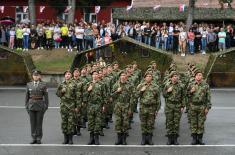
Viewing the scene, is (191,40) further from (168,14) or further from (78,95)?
(78,95)

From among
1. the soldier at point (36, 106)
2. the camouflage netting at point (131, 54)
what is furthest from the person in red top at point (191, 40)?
the soldier at point (36, 106)

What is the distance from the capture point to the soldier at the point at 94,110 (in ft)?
57.4

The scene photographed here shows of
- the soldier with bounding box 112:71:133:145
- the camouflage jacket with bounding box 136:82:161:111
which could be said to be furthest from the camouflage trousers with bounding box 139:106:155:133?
the soldier with bounding box 112:71:133:145

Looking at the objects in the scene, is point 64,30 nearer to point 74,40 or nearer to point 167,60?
point 74,40

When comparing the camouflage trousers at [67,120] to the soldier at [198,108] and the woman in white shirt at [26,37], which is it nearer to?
the soldier at [198,108]

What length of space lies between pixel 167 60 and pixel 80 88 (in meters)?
12.7

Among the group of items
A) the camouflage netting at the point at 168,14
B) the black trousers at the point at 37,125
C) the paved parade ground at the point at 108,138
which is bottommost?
the paved parade ground at the point at 108,138

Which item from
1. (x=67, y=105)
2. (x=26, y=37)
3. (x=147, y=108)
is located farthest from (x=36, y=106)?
(x=26, y=37)

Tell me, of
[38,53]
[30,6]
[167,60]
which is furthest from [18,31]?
[167,60]

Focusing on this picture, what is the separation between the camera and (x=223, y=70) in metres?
30.2

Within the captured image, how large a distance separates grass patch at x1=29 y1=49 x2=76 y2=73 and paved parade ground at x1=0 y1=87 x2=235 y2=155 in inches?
437

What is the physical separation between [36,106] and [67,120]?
84 cm

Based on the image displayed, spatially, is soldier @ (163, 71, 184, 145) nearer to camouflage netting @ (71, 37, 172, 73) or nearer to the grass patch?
camouflage netting @ (71, 37, 172, 73)

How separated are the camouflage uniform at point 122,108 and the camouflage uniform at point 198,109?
1583 mm
